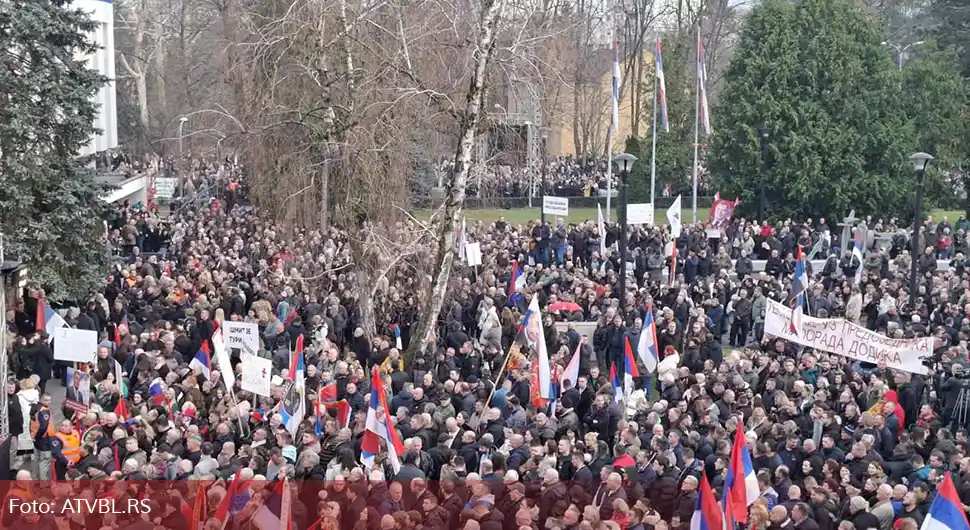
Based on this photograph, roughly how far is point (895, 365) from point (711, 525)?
6859mm

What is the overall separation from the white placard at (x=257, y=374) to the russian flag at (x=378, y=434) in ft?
6.86

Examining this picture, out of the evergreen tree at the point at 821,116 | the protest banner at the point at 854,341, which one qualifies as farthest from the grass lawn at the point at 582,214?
the protest banner at the point at 854,341

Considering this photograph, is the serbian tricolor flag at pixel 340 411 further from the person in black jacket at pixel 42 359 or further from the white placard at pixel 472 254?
the white placard at pixel 472 254

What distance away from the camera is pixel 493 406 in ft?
51.2

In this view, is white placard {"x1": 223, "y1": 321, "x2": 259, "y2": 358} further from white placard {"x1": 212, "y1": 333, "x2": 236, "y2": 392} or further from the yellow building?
the yellow building

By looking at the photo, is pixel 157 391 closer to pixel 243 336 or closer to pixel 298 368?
pixel 298 368

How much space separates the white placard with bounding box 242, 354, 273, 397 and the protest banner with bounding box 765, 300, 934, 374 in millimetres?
7326

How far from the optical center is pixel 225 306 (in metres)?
22.6

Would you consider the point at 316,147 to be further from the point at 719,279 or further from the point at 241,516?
the point at 241,516

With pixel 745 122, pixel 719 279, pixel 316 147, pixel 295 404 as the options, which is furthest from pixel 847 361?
pixel 745 122

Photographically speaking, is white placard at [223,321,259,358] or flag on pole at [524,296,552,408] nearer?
flag on pole at [524,296,552,408]

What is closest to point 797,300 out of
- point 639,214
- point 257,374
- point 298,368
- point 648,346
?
point 648,346

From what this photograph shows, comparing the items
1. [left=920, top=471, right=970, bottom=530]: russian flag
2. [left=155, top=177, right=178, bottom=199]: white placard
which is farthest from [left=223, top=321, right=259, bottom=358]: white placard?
[left=155, top=177, right=178, bottom=199]: white placard

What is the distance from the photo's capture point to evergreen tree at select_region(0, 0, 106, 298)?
24.8m
